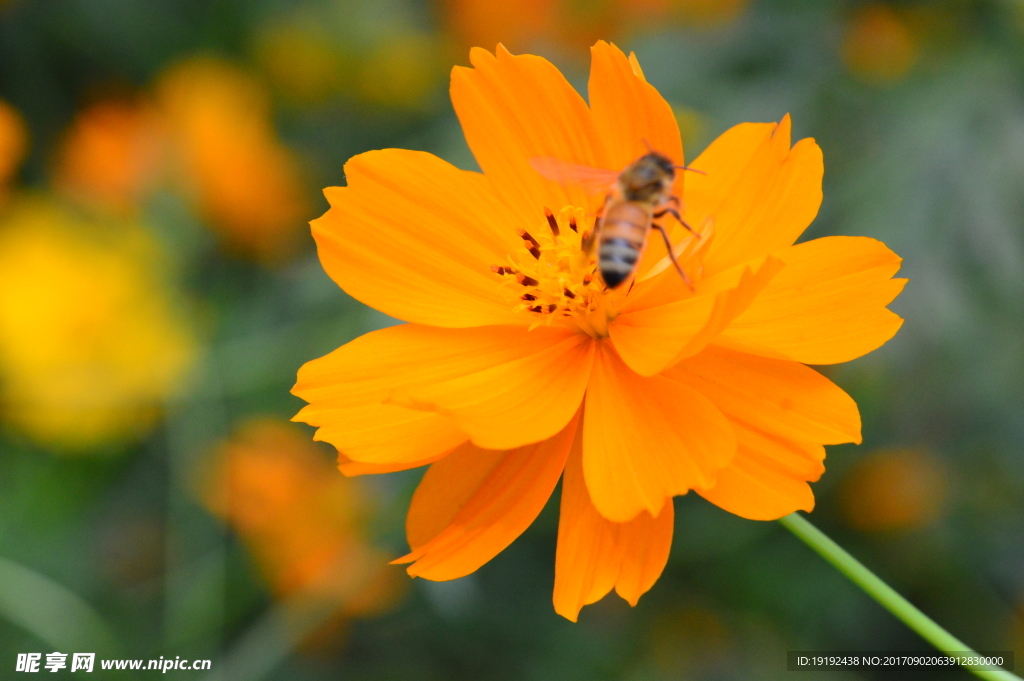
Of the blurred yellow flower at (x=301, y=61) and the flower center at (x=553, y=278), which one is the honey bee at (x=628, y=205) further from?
the blurred yellow flower at (x=301, y=61)

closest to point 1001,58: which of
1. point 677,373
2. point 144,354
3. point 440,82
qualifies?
point 677,373

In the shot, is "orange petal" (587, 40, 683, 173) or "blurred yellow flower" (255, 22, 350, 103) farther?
"blurred yellow flower" (255, 22, 350, 103)

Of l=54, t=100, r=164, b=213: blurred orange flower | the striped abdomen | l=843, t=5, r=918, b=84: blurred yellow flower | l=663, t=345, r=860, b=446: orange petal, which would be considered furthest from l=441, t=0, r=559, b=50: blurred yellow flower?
l=663, t=345, r=860, b=446: orange petal

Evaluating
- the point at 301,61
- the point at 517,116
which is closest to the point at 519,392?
the point at 517,116

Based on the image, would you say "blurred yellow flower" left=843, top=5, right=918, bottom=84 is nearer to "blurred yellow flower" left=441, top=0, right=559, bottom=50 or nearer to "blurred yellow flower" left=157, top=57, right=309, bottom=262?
"blurred yellow flower" left=441, top=0, right=559, bottom=50

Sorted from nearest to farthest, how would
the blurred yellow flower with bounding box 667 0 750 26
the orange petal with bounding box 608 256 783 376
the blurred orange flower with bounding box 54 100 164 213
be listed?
the orange petal with bounding box 608 256 783 376, the blurred yellow flower with bounding box 667 0 750 26, the blurred orange flower with bounding box 54 100 164 213

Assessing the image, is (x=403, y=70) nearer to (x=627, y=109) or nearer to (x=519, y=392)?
(x=627, y=109)

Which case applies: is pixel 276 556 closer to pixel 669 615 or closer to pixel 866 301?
pixel 669 615
